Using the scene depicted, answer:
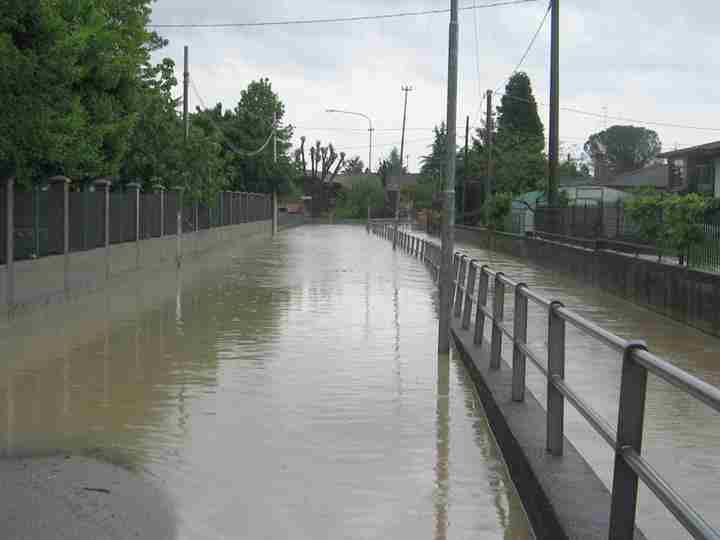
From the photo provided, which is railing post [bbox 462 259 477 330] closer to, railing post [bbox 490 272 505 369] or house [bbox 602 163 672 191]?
railing post [bbox 490 272 505 369]

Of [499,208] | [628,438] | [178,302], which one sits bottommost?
[178,302]

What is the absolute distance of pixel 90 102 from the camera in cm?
2927

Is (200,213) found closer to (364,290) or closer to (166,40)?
(166,40)

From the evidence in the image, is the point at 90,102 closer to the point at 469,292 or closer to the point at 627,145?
the point at 469,292

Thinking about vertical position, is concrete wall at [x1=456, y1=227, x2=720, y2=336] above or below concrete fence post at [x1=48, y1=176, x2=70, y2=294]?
below

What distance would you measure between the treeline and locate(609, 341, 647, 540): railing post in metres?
13.2

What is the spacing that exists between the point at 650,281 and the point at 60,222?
1128 centimetres

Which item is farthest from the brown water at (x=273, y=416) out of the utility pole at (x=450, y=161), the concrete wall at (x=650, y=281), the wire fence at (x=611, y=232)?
the wire fence at (x=611, y=232)

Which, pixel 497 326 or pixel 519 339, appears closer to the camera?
pixel 519 339

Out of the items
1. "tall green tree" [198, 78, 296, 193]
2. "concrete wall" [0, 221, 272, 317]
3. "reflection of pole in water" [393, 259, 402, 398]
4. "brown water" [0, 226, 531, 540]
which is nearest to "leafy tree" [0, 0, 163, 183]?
A: "concrete wall" [0, 221, 272, 317]

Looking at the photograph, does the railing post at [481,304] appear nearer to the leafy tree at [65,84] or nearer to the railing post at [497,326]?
the railing post at [497,326]

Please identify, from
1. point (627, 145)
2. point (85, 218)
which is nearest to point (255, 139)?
point (85, 218)

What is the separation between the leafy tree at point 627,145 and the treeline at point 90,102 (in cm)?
12061

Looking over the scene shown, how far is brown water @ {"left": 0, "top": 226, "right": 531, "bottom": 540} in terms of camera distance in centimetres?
695
